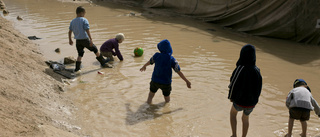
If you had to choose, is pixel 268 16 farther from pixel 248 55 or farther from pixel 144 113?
pixel 248 55

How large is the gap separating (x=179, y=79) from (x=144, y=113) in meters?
1.94

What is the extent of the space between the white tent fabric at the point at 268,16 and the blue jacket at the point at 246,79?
7430mm

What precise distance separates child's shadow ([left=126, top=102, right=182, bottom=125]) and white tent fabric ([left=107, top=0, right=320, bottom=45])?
711 cm

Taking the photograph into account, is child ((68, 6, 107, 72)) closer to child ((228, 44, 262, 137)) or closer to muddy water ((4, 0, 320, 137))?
muddy water ((4, 0, 320, 137))

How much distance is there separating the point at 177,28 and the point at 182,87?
6.26m

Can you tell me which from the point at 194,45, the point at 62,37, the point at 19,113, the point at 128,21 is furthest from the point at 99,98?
the point at 128,21

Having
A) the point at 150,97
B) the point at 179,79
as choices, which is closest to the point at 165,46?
the point at 150,97

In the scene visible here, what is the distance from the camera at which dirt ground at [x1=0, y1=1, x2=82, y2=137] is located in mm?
3537

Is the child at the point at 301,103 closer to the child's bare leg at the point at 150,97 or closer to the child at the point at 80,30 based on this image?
the child's bare leg at the point at 150,97

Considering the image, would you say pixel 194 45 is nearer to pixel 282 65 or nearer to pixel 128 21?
pixel 282 65

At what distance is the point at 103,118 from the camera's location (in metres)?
5.14

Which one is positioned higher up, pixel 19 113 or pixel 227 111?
pixel 19 113

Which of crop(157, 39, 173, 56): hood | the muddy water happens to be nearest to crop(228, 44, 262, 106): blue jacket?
the muddy water

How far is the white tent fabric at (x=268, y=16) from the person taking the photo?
10.3 meters
